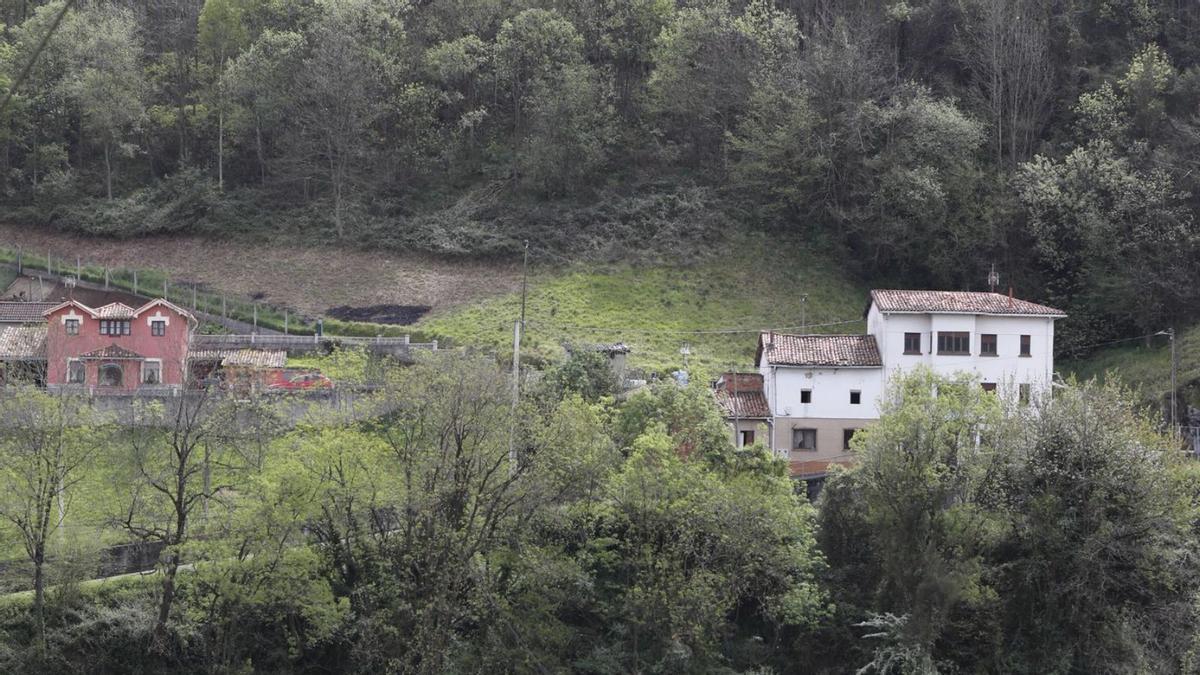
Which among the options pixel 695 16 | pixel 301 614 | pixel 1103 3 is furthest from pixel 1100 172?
pixel 301 614

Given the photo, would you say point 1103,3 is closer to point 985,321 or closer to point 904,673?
point 985,321

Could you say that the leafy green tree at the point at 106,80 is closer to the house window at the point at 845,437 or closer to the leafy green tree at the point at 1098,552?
the house window at the point at 845,437

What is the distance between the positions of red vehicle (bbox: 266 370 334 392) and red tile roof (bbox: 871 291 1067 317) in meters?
18.2

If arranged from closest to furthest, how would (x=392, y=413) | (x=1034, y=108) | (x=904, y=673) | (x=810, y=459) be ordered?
(x=904, y=673) → (x=392, y=413) → (x=810, y=459) → (x=1034, y=108)

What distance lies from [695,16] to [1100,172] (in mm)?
18885

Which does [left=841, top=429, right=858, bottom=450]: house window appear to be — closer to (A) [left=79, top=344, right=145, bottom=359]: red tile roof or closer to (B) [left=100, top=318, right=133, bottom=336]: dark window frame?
(A) [left=79, top=344, right=145, bottom=359]: red tile roof

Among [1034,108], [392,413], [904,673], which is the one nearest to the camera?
[904,673]

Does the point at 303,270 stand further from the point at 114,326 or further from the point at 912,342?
the point at 912,342

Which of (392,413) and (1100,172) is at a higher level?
(1100,172)

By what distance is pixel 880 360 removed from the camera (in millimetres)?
49562

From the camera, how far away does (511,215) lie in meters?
67.3

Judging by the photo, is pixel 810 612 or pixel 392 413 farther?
pixel 392 413

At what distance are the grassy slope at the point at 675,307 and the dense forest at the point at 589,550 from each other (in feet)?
54.2

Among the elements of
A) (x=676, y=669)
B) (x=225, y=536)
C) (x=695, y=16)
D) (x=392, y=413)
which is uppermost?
(x=695, y=16)
